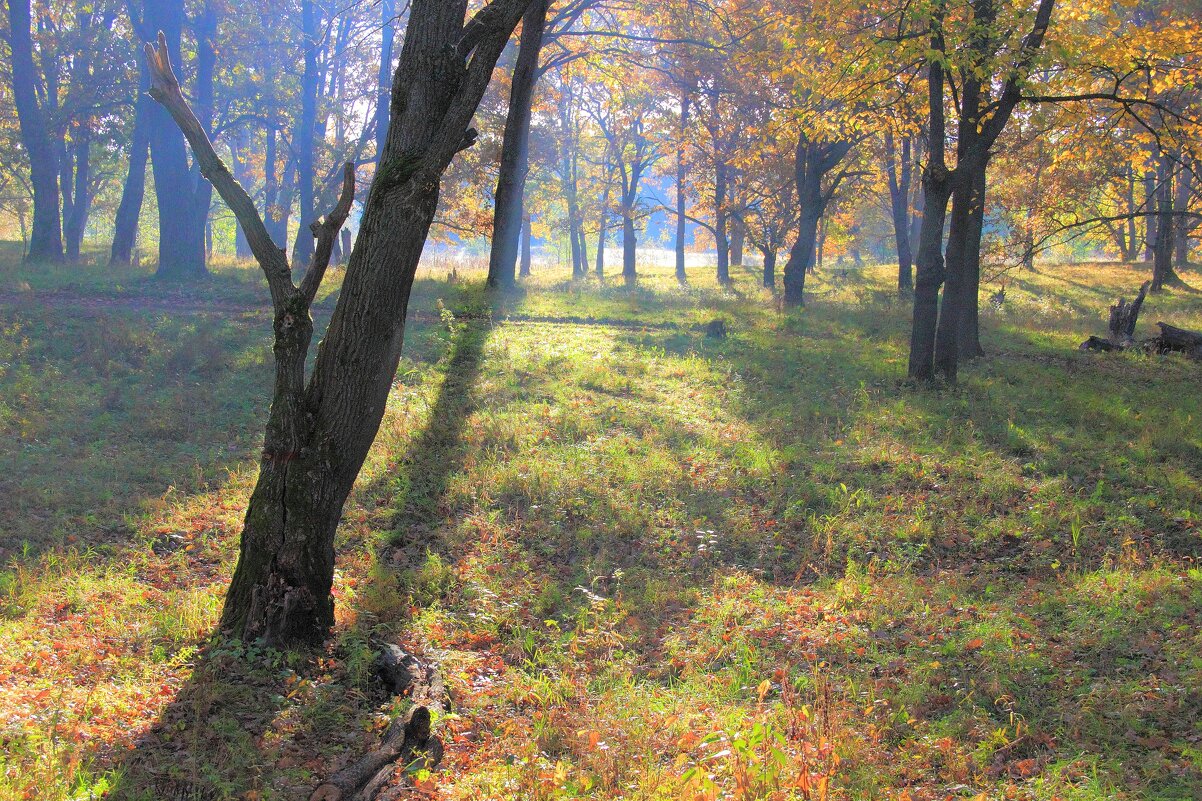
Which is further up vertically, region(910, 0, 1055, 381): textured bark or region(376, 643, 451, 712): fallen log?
region(910, 0, 1055, 381): textured bark

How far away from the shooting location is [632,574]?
24.3 feet

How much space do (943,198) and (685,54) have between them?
891 centimetres

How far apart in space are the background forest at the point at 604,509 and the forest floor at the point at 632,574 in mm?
41

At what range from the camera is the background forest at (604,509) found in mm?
4602

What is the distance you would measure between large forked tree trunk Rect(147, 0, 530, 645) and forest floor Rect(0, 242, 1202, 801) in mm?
507

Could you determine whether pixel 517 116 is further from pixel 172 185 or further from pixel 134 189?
pixel 134 189

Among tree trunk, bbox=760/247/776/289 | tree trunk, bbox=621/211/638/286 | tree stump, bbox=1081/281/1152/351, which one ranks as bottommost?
tree stump, bbox=1081/281/1152/351

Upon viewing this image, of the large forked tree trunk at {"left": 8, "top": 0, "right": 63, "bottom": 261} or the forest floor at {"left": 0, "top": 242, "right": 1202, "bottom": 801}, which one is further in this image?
the large forked tree trunk at {"left": 8, "top": 0, "right": 63, "bottom": 261}

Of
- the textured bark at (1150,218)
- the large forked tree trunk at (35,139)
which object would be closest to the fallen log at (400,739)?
the large forked tree trunk at (35,139)

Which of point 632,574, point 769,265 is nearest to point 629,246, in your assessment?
point 769,265

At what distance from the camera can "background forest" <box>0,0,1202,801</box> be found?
4.60m

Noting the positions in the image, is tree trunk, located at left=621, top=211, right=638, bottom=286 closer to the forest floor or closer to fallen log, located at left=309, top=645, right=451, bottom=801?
the forest floor

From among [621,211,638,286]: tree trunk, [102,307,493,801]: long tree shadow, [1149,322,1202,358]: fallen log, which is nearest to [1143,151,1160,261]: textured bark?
[1149,322,1202,358]: fallen log

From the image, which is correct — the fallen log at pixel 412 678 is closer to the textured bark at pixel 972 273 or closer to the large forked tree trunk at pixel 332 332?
the large forked tree trunk at pixel 332 332
